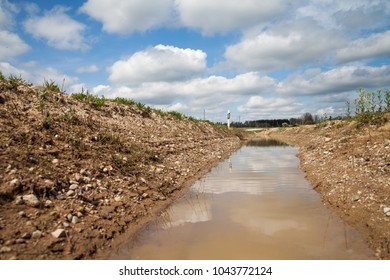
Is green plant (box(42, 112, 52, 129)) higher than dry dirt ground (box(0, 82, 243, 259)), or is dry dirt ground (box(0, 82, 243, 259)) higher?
green plant (box(42, 112, 52, 129))

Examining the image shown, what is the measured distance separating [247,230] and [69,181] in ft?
13.6

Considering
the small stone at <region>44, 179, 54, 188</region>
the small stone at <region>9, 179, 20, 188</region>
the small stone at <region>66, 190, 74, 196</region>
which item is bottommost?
the small stone at <region>66, 190, 74, 196</region>

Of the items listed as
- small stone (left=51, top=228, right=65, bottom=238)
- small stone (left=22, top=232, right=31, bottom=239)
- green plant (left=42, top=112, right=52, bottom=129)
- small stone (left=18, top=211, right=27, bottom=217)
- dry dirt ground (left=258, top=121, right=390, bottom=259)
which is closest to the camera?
small stone (left=22, top=232, right=31, bottom=239)

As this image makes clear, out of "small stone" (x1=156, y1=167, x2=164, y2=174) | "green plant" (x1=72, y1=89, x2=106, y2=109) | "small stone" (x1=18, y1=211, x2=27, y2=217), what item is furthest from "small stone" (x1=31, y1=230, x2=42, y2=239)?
"green plant" (x1=72, y1=89, x2=106, y2=109)

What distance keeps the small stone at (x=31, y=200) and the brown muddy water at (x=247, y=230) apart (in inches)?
77.5

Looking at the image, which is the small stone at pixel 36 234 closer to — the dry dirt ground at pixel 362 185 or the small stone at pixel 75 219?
the small stone at pixel 75 219

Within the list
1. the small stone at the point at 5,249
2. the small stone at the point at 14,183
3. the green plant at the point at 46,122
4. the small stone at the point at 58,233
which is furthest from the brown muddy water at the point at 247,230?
the green plant at the point at 46,122

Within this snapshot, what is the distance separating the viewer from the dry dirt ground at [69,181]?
4798 mm

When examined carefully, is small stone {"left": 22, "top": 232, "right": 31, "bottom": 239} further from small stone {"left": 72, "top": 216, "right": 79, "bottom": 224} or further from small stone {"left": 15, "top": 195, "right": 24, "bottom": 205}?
small stone {"left": 15, "top": 195, "right": 24, "bottom": 205}

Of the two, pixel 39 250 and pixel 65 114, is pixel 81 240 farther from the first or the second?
pixel 65 114

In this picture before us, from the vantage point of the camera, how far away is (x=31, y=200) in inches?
216

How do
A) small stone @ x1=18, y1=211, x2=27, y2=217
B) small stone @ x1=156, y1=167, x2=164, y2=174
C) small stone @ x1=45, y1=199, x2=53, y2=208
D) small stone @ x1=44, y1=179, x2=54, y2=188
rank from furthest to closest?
small stone @ x1=156, y1=167, x2=164, y2=174 → small stone @ x1=44, y1=179, x2=54, y2=188 → small stone @ x1=45, y1=199, x2=53, y2=208 → small stone @ x1=18, y1=211, x2=27, y2=217

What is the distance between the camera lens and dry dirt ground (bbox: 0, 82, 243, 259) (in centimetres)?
480

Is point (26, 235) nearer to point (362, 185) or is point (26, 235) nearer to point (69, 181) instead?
point (69, 181)
